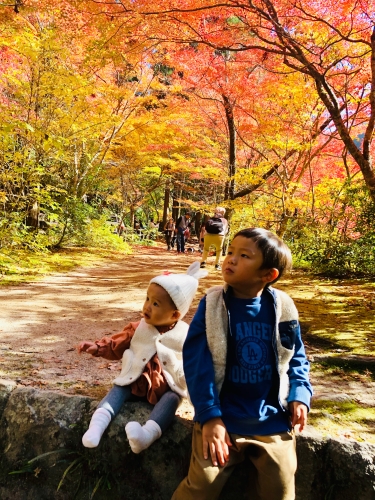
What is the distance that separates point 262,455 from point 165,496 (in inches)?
26.3

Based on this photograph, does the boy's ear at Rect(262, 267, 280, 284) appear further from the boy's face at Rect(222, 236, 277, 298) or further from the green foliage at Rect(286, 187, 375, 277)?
the green foliage at Rect(286, 187, 375, 277)

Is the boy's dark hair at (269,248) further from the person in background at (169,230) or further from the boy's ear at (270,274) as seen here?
the person in background at (169,230)

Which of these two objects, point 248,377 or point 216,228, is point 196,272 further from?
point 216,228

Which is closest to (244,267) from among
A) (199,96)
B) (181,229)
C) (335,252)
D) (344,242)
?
(344,242)

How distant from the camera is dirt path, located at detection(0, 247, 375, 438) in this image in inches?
98.4

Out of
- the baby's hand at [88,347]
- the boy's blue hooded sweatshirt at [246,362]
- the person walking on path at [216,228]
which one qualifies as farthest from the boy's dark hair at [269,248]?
the person walking on path at [216,228]

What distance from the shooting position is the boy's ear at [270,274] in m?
1.71

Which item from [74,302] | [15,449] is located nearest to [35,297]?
[74,302]

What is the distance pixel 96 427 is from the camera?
178cm

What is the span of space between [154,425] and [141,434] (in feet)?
0.27

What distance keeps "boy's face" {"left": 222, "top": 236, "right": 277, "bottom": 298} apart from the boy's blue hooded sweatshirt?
0.07 metres

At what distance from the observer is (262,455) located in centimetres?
152

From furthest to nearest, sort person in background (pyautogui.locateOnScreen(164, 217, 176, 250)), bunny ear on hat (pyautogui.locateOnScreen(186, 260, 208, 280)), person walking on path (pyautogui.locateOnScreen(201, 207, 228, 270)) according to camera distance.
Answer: person in background (pyautogui.locateOnScreen(164, 217, 176, 250))
person walking on path (pyautogui.locateOnScreen(201, 207, 228, 270))
bunny ear on hat (pyautogui.locateOnScreen(186, 260, 208, 280))

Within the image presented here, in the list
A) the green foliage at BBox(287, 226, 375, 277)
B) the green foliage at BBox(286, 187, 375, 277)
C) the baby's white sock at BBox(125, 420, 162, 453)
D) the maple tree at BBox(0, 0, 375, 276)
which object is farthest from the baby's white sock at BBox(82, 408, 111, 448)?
the green foliage at BBox(287, 226, 375, 277)
